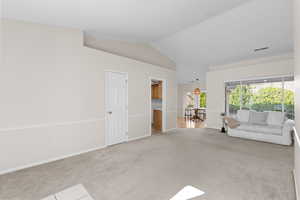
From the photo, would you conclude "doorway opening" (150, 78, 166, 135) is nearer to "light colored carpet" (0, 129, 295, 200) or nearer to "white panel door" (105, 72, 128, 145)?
"white panel door" (105, 72, 128, 145)

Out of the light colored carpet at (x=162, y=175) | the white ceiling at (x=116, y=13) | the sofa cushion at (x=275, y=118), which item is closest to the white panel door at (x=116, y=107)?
the light colored carpet at (x=162, y=175)

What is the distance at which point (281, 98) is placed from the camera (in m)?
4.79


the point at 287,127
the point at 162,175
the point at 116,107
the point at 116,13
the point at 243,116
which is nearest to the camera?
the point at 162,175

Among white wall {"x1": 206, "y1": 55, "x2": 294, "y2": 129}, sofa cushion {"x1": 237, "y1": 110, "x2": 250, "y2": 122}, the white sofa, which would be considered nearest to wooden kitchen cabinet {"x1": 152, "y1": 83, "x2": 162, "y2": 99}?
white wall {"x1": 206, "y1": 55, "x2": 294, "y2": 129}

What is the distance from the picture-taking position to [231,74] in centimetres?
573

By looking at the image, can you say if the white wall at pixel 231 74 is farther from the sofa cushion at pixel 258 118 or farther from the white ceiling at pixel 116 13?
the white ceiling at pixel 116 13

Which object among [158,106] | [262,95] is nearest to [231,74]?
[262,95]

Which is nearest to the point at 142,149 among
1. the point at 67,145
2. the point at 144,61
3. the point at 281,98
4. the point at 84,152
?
the point at 84,152

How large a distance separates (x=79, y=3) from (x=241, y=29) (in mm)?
4292

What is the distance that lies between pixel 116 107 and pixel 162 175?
2.47 meters

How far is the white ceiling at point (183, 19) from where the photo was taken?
249 cm

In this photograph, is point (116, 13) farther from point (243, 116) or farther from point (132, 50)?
point (243, 116)

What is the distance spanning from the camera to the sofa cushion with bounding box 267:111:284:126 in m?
4.20

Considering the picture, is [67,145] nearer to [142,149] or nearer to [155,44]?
[142,149]
